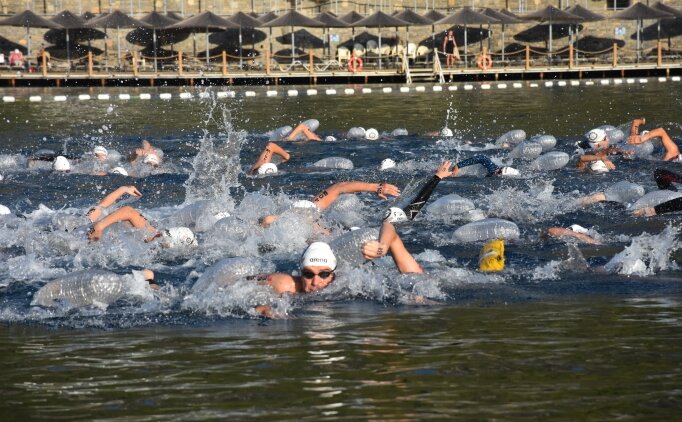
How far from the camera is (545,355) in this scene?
8.41 m

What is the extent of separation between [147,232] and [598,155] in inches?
351

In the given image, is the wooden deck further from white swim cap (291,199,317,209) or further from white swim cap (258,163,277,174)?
white swim cap (291,199,317,209)

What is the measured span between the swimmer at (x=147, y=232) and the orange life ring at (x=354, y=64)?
31.7m

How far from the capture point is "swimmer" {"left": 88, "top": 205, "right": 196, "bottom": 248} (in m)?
12.6

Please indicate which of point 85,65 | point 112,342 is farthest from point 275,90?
point 112,342

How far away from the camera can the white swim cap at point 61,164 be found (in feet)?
64.5

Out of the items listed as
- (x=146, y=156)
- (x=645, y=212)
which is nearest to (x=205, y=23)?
(x=146, y=156)

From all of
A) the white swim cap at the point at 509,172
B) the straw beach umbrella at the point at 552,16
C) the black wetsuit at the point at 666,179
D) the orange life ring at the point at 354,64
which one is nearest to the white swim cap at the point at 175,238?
the black wetsuit at the point at 666,179

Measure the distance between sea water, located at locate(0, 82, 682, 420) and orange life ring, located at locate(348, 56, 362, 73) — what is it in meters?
25.0

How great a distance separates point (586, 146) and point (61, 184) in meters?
9.17

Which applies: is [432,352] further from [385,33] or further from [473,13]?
[385,33]

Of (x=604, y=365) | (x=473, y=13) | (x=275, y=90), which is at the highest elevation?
(x=473, y=13)

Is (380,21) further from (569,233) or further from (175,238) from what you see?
(175,238)

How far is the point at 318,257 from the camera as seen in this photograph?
32.2 feet
